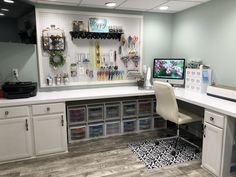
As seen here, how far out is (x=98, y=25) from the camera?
3205 millimetres

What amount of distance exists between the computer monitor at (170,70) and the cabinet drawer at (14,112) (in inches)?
87.1

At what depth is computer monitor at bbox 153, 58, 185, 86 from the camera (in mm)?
3278

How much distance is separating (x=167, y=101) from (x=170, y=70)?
2.93 ft

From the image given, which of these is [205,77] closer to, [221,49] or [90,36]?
[221,49]

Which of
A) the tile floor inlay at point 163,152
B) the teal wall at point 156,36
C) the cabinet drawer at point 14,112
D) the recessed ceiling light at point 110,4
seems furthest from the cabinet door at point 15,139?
the teal wall at point 156,36

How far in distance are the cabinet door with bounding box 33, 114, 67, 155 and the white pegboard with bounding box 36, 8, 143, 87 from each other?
28.8 inches

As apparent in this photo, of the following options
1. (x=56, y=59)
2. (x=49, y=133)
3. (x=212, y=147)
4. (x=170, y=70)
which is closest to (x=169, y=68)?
(x=170, y=70)

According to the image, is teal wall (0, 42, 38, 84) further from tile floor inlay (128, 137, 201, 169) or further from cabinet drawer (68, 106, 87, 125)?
tile floor inlay (128, 137, 201, 169)

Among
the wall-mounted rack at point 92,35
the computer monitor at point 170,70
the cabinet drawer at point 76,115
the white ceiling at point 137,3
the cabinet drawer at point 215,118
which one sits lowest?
the cabinet drawer at point 76,115

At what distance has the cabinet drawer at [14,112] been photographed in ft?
7.81

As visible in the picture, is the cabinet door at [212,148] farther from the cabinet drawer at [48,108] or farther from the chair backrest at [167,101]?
the cabinet drawer at [48,108]

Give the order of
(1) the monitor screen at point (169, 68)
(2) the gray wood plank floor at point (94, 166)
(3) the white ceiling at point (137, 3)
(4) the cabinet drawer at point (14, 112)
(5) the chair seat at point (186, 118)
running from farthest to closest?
(1) the monitor screen at point (169, 68)
(3) the white ceiling at point (137, 3)
(5) the chair seat at point (186, 118)
(4) the cabinet drawer at point (14, 112)
(2) the gray wood plank floor at point (94, 166)

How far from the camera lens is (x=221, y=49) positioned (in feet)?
8.98

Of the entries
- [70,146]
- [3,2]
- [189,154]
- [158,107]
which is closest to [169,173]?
[189,154]
